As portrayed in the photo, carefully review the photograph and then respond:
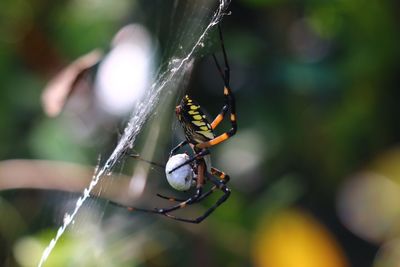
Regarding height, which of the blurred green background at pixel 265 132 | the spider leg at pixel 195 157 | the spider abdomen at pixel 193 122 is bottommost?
→ the blurred green background at pixel 265 132

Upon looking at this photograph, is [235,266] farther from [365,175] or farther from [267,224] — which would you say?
[365,175]

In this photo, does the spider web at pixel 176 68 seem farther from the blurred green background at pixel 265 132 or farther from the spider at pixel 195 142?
the blurred green background at pixel 265 132

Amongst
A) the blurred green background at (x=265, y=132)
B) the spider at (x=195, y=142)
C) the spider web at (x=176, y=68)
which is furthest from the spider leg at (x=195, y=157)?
the blurred green background at (x=265, y=132)

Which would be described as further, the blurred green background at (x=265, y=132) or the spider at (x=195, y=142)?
the blurred green background at (x=265, y=132)

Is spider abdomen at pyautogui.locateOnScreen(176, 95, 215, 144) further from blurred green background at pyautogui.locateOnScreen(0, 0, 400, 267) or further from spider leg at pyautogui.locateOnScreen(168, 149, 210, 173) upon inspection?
blurred green background at pyautogui.locateOnScreen(0, 0, 400, 267)

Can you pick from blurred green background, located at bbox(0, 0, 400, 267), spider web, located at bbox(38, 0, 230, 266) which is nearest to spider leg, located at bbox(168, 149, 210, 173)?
spider web, located at bbox(38, 0, 230, 266)

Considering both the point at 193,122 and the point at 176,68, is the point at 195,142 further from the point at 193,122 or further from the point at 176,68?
the point at 176,68

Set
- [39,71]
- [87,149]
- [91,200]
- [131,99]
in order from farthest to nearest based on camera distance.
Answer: [39,71] < [87,149] < [131,99] < [91,200]

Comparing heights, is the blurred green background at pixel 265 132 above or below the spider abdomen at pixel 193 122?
below

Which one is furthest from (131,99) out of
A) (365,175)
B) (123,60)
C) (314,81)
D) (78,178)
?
(365,175)
